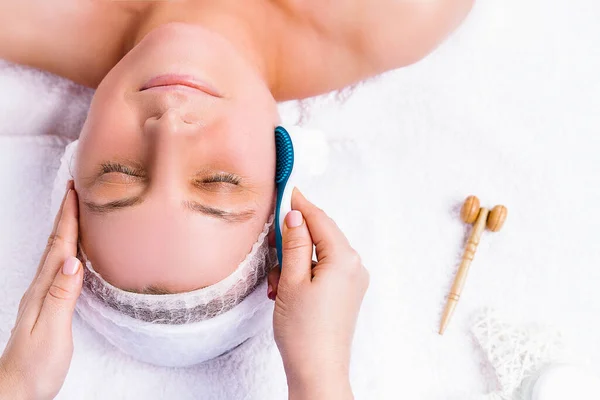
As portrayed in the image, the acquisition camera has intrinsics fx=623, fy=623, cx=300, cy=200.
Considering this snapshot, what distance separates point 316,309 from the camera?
3.21ft

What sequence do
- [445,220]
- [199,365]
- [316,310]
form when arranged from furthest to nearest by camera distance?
[445,220]
[199,365]
[316,310]

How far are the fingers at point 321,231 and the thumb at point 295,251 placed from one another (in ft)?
0.07

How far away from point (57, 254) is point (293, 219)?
1.27ft

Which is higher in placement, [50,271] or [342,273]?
[342,273]

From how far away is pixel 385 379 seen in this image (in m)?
1.23

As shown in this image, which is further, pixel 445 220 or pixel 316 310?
pixel 445 220

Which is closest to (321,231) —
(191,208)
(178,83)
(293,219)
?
(293,219)

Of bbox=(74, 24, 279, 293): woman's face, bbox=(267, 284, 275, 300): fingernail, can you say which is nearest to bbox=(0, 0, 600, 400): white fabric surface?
bbox=(267, 284, 275, 300): fingernail

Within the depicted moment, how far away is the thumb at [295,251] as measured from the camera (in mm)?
995

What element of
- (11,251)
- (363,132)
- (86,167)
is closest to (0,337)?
(11,251)

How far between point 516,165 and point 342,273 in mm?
572

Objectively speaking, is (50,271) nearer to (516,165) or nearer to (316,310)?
(316,310)

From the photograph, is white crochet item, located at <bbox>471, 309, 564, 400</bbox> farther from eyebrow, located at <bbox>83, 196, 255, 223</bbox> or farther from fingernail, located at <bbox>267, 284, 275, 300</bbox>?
eyebrow, located at <bbox>83, 196, 255, 223</bbox>

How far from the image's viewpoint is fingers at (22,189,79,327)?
993 mm
